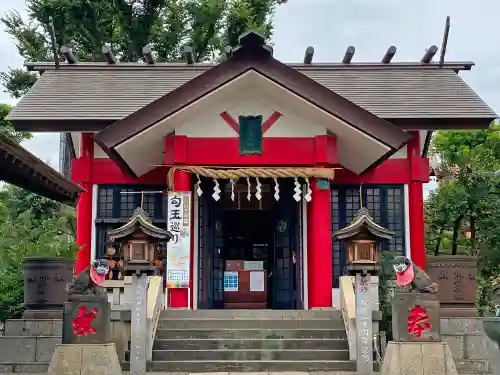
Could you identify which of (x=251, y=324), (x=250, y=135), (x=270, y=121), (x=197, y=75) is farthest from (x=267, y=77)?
(x=251, y=324)

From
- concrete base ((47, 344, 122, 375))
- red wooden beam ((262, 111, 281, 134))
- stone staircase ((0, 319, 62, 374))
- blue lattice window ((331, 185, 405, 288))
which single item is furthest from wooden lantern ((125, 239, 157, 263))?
blue lattice window ((331, 185, 405, 288))

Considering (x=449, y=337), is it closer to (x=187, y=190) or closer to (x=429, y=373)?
(x=429, y=373)

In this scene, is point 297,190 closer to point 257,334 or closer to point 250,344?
point 257,334

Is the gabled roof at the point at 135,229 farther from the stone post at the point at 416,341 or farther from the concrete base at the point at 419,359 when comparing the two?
the concrete base at the point at 419,359

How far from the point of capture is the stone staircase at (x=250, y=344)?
37.6ft

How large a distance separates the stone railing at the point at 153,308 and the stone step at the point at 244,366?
1.09 ft

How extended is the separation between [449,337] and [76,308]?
281 inches

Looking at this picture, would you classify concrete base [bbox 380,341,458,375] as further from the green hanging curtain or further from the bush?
the bush

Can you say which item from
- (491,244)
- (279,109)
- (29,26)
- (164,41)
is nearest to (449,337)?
(491,244)

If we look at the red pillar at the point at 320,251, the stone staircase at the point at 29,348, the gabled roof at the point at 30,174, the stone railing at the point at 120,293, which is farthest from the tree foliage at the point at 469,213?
the gabled roof at the point at 30,174

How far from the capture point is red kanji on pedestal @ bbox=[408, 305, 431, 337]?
33.5 feet

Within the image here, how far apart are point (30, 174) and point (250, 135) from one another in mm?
5997

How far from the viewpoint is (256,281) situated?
16.9 meters

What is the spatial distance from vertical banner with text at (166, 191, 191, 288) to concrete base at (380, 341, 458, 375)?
18.7 ft
